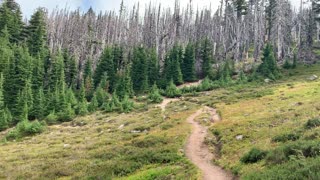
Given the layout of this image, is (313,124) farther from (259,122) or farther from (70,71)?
(70,71)

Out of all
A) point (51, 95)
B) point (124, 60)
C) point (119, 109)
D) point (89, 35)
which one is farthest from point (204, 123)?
point (89, 35)

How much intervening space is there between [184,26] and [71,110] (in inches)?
2778

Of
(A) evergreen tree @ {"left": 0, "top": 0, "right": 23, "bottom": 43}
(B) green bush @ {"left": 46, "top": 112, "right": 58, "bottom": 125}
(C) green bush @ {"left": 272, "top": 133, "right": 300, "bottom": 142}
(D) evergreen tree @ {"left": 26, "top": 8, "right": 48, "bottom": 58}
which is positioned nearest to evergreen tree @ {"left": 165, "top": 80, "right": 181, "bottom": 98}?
(B) green bush @ {"left": 46, "top": 112, "right": 58, "bottom": 125}

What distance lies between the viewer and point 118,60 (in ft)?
285

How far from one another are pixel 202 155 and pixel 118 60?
6610 cm

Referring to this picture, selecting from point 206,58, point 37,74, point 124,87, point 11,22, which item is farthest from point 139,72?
point 11,22

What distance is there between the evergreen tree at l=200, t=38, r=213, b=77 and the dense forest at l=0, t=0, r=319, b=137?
0.73 feet

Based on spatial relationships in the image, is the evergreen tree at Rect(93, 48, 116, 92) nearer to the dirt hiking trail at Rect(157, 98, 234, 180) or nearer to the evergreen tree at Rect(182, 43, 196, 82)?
the evergreen tree at Rect(182, 43, 196, 82)

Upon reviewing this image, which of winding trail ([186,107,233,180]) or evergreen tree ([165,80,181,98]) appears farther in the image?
evergreen tree ([165,80,181,98])

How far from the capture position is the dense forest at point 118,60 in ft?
197

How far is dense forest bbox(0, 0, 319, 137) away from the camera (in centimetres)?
6016

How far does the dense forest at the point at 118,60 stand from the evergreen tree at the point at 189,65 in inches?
6.9

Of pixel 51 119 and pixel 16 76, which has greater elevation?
pixel 16 76

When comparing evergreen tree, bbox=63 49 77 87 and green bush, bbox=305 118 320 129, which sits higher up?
evergreen tree, bbox=63 49 77 87
